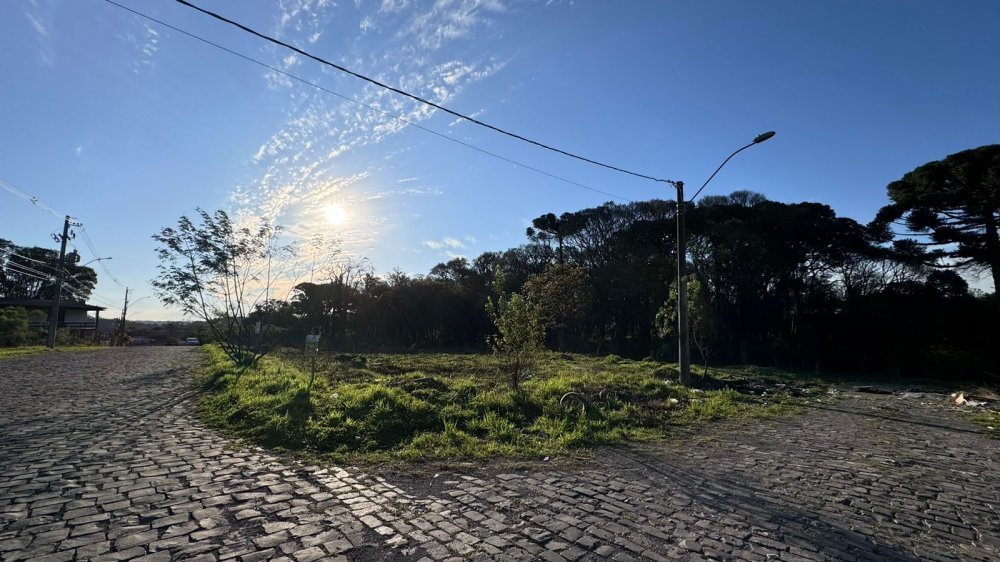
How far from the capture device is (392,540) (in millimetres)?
3744

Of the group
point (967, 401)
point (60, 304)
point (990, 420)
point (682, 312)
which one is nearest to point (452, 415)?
point (682, 312)

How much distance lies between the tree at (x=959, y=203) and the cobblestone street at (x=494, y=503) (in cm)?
2390

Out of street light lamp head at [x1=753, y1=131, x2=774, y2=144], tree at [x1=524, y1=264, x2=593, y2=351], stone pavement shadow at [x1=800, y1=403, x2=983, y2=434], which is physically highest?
street light lamp head at [x1=753, y1=131, x2=774, y2=144]

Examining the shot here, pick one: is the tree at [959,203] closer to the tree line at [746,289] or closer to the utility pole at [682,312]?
the tree line at [746,289]

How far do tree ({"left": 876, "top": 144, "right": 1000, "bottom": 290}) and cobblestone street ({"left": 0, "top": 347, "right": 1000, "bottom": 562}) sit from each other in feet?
78.4

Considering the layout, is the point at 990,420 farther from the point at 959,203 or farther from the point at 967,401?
the point at 959,203

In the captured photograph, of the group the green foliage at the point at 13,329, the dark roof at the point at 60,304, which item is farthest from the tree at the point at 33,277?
the green foliage at the point at 13,329

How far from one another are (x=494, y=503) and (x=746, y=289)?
3895cm

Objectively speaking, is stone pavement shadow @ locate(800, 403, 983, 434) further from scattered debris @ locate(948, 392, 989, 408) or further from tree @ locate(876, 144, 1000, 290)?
tree @ locate(876, 144, 1000, 290)

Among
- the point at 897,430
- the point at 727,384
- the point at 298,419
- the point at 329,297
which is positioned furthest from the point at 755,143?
the point at 329,297

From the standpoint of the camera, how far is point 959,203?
Result: 25.5 m

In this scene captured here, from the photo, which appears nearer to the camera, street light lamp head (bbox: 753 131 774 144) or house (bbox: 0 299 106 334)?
street light lamp head (bbox: 753 131 774 144)

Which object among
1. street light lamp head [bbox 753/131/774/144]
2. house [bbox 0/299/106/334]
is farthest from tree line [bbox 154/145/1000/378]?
house [bbox 0/299/106/334]

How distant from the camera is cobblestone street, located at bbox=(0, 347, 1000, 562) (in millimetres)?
3623
